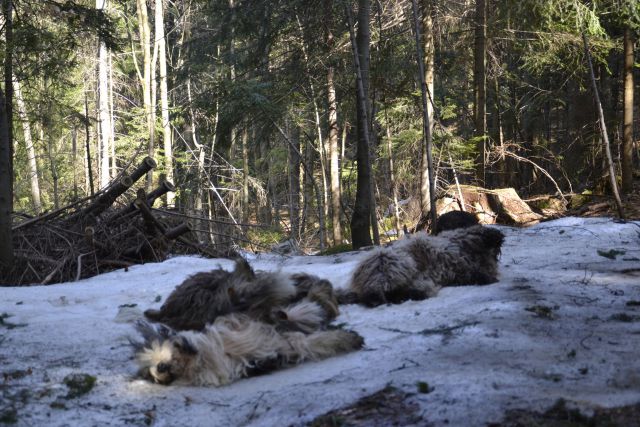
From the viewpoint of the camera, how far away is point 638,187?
1379 cm

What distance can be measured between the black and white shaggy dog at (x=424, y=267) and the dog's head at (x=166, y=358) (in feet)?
7.28

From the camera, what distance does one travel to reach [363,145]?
10305 mm

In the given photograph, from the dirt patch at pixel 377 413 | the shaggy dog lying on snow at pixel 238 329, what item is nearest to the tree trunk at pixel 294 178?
the shaggy dog lying on snow at pixel 238 329

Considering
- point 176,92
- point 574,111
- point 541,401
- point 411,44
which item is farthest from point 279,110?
point 176,92

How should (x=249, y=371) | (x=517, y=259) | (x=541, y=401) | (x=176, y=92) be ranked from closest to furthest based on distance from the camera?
(x=541, y=401)
(x=249, y=371)
(x=517, y=259)
(x=176, y=92)

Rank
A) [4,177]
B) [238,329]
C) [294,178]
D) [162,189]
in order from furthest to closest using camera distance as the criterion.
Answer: [294,178]
[162,189]
[4,177]
[238,329]

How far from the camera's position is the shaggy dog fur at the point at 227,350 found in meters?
3.39

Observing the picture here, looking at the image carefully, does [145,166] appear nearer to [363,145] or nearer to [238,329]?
[363,145]

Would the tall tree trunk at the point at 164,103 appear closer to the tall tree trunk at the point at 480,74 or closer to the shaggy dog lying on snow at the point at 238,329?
the tall tree trunk at the point at 480,74

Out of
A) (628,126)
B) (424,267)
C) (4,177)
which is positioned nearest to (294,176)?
(628,126)

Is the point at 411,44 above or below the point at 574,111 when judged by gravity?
above

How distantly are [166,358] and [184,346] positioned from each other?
0.42ft

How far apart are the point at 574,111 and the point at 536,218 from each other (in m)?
4.78

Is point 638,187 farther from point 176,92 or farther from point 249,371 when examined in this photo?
point 176,92
